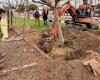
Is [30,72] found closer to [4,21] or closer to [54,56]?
[54,56]

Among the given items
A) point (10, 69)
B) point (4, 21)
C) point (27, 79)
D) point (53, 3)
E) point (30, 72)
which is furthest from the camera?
point (4, 21)

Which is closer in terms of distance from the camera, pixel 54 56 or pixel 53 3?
pixel 54 56

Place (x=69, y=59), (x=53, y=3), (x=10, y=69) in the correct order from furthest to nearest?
(x=53, y=3) → (x=69, y=59) → (x=10, y=69)

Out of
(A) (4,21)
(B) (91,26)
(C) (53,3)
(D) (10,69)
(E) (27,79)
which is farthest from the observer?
(B) (91,26)

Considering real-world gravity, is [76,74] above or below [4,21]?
below

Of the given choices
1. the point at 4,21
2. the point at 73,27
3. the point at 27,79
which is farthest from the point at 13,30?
the point at 27,79

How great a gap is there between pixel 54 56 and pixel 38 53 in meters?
0.77

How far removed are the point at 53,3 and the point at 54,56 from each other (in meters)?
4.45

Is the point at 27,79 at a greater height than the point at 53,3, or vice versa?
the point at 53,3

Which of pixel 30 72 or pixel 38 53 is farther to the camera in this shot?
pixel 38 53

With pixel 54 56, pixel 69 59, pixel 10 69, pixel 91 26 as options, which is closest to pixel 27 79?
pixel 10 69

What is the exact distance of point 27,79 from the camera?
388 inches

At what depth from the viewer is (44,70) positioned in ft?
34.3

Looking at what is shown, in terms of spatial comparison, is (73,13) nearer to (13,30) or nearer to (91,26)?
(91,26)
